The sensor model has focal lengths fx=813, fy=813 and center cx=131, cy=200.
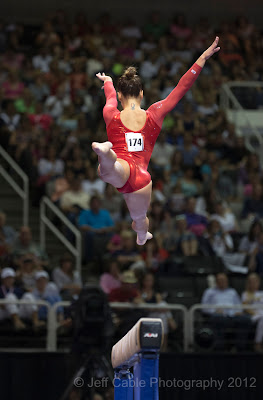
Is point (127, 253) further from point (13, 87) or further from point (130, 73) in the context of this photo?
point (130, 73)

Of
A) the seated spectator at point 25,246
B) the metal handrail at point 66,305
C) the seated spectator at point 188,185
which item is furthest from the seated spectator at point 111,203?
the metal handrail at point 66,305

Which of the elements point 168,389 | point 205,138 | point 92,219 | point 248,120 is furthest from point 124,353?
point 248,120

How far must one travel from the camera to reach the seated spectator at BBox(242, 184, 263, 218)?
12.4 metres

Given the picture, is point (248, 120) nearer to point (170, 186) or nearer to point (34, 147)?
point (170, 186)

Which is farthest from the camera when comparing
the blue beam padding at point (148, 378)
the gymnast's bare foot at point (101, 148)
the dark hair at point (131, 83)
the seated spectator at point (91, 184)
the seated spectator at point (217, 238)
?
the seated spectator at point (91, 184)

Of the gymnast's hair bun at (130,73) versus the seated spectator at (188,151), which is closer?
the gymnast's hair bun at (130,73)

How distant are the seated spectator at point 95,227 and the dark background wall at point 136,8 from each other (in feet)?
21.7

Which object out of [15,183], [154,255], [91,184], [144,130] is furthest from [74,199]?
[144,130]

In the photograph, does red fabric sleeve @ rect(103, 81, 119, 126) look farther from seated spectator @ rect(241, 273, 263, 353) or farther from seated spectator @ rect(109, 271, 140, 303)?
seated spectator @ rect(241, 273, 263, 353)

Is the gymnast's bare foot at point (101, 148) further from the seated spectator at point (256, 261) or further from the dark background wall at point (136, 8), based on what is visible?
the dark background wall at point (136, 8)

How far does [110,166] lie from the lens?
514cm

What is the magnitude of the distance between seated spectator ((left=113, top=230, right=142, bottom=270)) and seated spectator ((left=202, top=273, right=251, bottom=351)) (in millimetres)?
1077

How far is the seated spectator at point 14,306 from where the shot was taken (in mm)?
9492

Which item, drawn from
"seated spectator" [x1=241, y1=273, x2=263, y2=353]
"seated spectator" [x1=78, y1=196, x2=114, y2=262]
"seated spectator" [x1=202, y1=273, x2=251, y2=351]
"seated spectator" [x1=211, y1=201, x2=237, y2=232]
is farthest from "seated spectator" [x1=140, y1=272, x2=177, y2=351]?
"seated spectator" [x1=211, y1=201, x2=237, y2=232]
